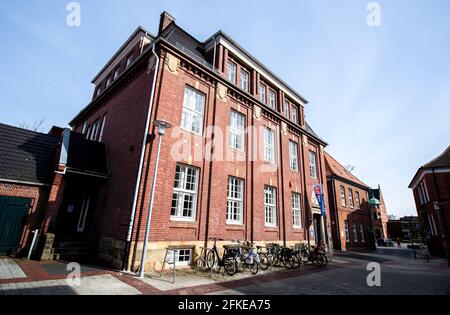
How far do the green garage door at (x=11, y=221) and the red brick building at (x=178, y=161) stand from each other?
1.54 metres

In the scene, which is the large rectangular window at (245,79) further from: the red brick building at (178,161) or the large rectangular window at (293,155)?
the large rectangular window at (293,155)

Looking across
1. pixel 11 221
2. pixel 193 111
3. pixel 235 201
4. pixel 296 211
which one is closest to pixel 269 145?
pixel 235 201

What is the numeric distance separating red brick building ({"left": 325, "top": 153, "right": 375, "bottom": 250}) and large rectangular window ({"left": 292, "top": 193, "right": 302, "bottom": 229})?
32.8 ft

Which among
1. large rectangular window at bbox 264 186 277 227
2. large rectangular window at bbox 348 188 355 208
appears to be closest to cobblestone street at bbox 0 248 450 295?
large rectangular window at bbox 264 186 277 227

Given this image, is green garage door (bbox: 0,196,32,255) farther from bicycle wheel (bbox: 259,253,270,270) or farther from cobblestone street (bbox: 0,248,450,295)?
bicycle wheel (bbox: 259,253,270,270)

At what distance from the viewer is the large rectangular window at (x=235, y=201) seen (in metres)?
12.5

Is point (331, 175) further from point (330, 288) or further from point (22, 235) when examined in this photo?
point (22, 235)

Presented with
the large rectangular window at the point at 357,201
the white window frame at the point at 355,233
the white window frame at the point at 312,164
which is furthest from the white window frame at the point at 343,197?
the white window frame at the point at 312,164

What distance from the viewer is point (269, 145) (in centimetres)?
1633

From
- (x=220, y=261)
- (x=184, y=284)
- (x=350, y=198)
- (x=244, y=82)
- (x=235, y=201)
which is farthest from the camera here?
(x=350, y=198)

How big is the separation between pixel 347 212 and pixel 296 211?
43.4 ft

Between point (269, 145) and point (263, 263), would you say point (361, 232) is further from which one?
point (263, 263)

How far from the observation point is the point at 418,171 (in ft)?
90.7
